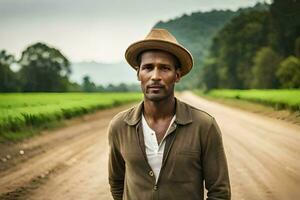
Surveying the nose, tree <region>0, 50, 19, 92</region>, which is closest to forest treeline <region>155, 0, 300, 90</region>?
tree <region>0, 50, 19, 92</region>

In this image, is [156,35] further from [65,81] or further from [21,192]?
[65,81]

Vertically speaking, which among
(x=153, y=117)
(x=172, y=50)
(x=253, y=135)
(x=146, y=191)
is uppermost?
(x=172, y=50)

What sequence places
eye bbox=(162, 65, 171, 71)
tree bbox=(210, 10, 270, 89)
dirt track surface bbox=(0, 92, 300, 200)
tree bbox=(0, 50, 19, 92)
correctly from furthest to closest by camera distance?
1. tree bbox=(210, 10, 270, 89)
2. tree bbox=(0, 50, 19, 92)
3. dirt track surface bbox=(0, 92, 300, 200)
4. eye bbox=(162, 65, 171, 71)

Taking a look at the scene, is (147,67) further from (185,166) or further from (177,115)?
(185,166)

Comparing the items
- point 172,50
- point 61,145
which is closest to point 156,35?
point 172,50

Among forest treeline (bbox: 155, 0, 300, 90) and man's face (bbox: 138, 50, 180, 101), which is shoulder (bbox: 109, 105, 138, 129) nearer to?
man's face (bbox: 138, 50, 180, 101)

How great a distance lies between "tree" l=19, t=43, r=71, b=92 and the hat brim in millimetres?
30990

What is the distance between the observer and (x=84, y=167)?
8.52 metres

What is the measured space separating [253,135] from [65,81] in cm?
3168

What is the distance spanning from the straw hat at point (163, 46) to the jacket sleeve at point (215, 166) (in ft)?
0.97

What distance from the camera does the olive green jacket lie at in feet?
6.84

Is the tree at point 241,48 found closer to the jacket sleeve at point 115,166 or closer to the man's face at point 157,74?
the jacket sleeve at point 115,166

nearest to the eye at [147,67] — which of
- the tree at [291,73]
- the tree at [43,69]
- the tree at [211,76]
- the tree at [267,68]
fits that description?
the tree at [291,73]

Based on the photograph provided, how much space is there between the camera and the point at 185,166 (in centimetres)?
209
